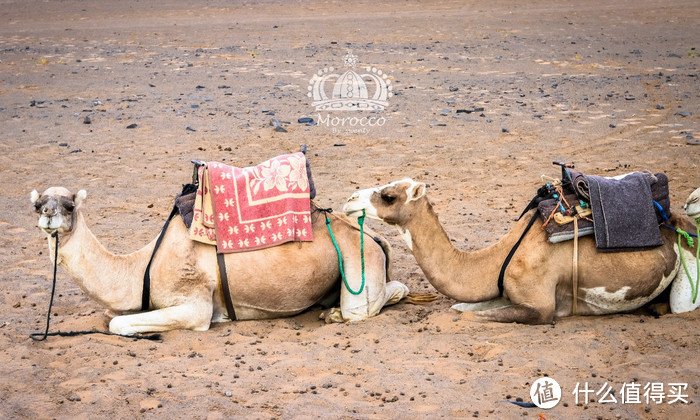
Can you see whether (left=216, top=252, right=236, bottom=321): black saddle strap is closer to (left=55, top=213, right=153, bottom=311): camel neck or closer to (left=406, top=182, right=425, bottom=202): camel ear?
(left=55, top=213, right=153, bottom=311): camel neck

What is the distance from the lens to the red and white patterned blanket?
6836mm

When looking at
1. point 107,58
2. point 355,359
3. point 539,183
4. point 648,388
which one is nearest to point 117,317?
point 355,359

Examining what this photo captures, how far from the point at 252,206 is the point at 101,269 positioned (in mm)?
1373

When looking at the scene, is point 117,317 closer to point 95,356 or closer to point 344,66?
point 95,356

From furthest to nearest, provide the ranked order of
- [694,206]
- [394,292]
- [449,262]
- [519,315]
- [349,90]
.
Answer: [349,90] → [394,292] → [449,262] → [519,315] → [694,206]

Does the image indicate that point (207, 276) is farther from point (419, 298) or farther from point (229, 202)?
point (419, 298)

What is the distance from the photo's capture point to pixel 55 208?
6.30 m

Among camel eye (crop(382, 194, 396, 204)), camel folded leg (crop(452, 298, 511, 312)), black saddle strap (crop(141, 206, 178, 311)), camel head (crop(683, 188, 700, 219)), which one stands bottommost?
camel folded leg (crop(452, 298, 511, 312))

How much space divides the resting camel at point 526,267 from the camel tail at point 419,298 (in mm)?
591

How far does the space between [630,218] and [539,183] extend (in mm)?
4829

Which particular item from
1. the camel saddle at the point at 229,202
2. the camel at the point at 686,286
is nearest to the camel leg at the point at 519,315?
the camel at the point at 686,286

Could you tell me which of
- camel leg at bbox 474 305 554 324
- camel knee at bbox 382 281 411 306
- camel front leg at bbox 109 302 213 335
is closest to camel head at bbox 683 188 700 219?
camel leg at bbox 474 305 554 324

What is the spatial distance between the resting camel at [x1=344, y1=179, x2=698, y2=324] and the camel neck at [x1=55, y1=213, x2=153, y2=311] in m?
1.95

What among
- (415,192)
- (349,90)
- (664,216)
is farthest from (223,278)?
(349,90)
